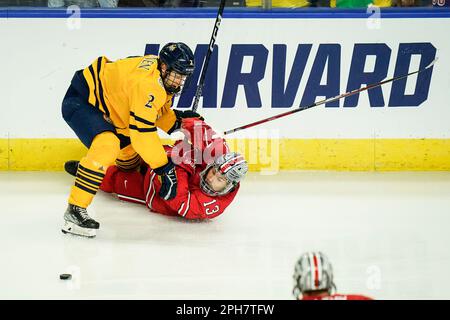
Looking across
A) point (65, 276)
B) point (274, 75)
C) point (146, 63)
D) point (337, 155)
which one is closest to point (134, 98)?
point (146, 63)

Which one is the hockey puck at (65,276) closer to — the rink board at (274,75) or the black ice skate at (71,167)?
the black ice skate at (71,167)

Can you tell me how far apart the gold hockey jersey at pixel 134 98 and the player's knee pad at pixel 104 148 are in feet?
0.38

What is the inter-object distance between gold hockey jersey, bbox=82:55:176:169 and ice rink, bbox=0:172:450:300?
1.61 feet

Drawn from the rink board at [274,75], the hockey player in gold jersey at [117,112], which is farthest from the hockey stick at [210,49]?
the hockey player in gold jersey at [117,112]

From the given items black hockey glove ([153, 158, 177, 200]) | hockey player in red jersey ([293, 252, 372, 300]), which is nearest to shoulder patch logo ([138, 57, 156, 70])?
black hockey glove ([153, 158, 177, 200])

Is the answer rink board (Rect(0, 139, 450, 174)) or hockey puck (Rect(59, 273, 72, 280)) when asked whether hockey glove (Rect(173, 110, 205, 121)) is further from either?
hockey puck (Rect(59, 273, 72, 280))

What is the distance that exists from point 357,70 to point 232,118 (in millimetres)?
906

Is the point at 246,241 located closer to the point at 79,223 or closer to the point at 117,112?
the point at 79,223

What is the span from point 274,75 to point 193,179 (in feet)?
4.36

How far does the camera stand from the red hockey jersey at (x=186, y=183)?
4.92 m

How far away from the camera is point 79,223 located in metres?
4.72

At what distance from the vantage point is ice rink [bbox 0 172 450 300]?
403cm
